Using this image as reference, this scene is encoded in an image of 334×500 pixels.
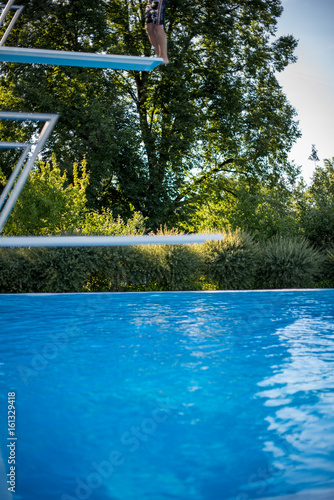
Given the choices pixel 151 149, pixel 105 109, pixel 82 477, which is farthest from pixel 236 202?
pixel 82 477

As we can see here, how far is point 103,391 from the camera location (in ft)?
17.0

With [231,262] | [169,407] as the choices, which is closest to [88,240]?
[169,407]

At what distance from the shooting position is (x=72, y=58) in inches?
105

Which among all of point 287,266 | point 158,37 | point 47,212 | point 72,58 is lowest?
point 287,266

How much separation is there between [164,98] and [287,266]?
35.0ft

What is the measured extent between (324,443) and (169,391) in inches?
68.8

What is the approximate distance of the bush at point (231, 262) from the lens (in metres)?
14.2

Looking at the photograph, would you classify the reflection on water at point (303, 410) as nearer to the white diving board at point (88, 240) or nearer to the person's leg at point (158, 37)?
the white diving board at point (88, 240)

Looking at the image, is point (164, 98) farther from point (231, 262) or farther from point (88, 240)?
point (88, 240)

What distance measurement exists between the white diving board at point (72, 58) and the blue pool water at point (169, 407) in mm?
2393

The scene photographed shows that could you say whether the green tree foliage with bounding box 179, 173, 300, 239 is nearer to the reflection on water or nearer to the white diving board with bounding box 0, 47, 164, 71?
the reflection on water

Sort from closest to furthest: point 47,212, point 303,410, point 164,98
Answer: point 303,410, point 47,212, point 164,98

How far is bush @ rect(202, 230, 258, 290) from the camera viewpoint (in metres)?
14.2

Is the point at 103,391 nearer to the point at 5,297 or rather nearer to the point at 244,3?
the point at 5,297
